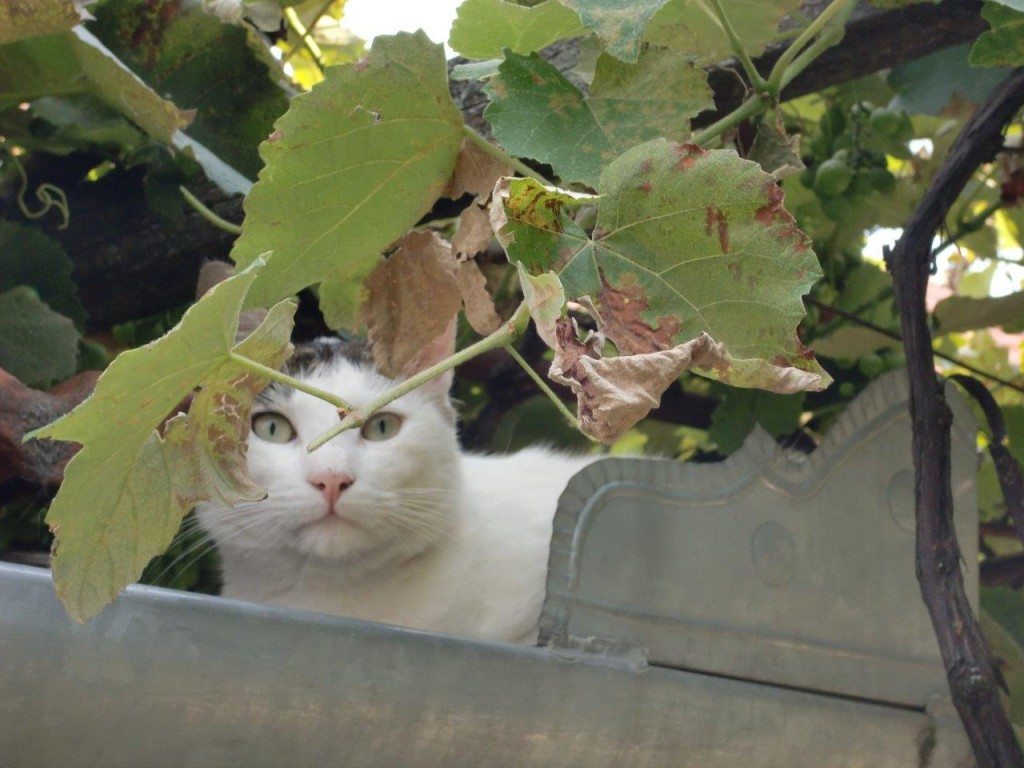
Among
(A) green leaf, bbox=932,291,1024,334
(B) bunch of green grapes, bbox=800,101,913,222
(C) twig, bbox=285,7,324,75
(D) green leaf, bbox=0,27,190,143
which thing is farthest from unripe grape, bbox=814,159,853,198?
(D) green leaf, bbox=0,27,190,143

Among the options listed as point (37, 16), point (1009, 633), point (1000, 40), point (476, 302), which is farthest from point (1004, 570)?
point (37, 16)

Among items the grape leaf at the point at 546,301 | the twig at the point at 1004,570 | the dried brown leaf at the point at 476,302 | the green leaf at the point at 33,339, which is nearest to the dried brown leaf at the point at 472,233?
the dried brown leaf at the point at 476,302

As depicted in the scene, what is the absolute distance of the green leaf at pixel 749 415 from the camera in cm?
94

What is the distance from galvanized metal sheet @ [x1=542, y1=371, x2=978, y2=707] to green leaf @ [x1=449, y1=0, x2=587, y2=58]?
25 centimetres

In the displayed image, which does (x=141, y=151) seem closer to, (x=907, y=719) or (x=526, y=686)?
(x=526, y=686)

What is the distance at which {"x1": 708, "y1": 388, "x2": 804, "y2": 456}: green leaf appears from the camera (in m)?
0.94

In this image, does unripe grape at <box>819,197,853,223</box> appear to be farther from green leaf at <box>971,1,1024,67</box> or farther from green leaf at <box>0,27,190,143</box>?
green leaf at <box>0,27,190,143</box>

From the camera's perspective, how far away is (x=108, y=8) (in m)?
0.78

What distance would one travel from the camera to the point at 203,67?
793mm

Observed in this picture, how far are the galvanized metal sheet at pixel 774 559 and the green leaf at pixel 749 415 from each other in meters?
0.23

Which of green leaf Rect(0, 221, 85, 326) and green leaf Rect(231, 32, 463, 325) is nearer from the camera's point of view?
green leaf Rect(231, 32, 463, 325)

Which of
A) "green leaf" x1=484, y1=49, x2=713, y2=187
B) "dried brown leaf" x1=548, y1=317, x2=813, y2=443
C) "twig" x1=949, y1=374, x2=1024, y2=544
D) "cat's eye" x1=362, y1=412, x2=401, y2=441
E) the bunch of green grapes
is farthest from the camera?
the bunch of green grapes

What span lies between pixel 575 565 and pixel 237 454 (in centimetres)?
21

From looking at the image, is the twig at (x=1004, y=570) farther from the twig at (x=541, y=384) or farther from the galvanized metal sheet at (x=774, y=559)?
the twig at (x=541, y=384)
